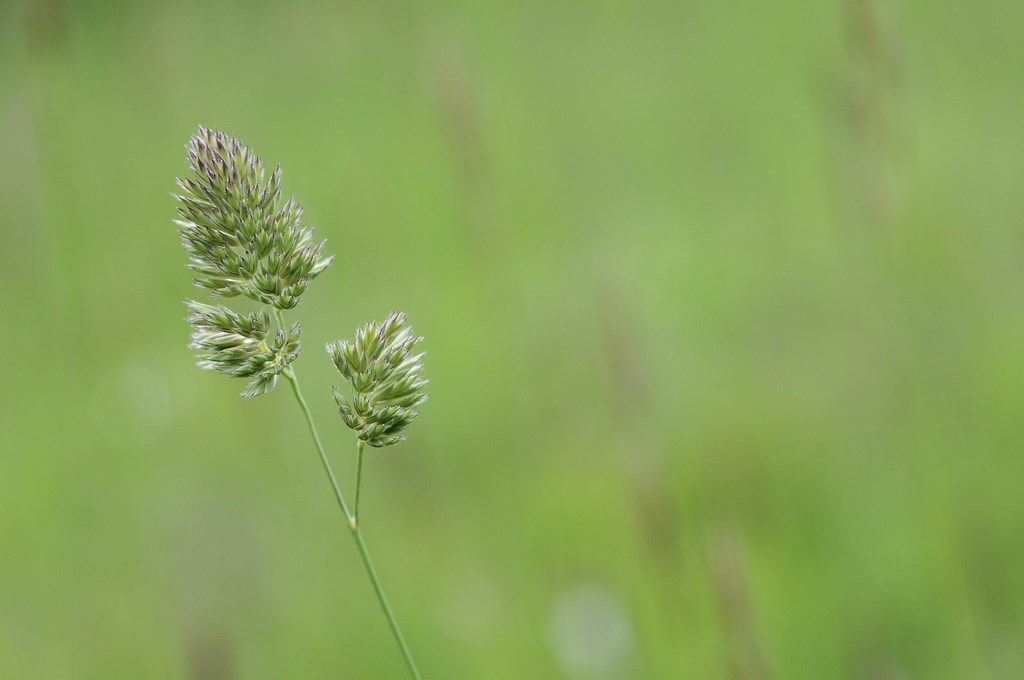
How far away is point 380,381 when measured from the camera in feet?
3.50

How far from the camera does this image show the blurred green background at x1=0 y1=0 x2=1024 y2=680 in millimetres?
2375

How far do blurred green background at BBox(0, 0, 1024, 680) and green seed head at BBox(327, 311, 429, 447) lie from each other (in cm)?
60

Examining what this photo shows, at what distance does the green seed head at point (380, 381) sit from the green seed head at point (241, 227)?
9 cm

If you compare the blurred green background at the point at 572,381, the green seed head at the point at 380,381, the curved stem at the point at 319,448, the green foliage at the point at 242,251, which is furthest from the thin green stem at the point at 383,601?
the blurred green background at the point at 572,381

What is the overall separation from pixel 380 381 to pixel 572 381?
118 inches

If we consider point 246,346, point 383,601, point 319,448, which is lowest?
point 383,601

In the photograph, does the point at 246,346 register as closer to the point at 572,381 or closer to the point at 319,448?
the point at 319,448

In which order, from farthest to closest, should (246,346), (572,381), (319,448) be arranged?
(572,381) < (246,346) < (319,448)

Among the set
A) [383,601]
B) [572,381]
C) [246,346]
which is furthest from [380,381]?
[572,381]

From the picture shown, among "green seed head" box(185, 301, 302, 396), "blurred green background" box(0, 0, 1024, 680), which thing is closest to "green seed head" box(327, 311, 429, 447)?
"green seed head" box(185, 301, 302, 396)

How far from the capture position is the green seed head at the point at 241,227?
106cm

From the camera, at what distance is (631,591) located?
107 inches

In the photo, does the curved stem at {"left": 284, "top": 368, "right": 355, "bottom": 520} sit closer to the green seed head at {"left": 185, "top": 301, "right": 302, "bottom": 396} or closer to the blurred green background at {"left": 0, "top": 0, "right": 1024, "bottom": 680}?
the green seed head at {"left": 185, "top": 301, "right": 302, "bottom": 396}

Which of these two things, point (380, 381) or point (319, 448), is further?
point (380, 381)
